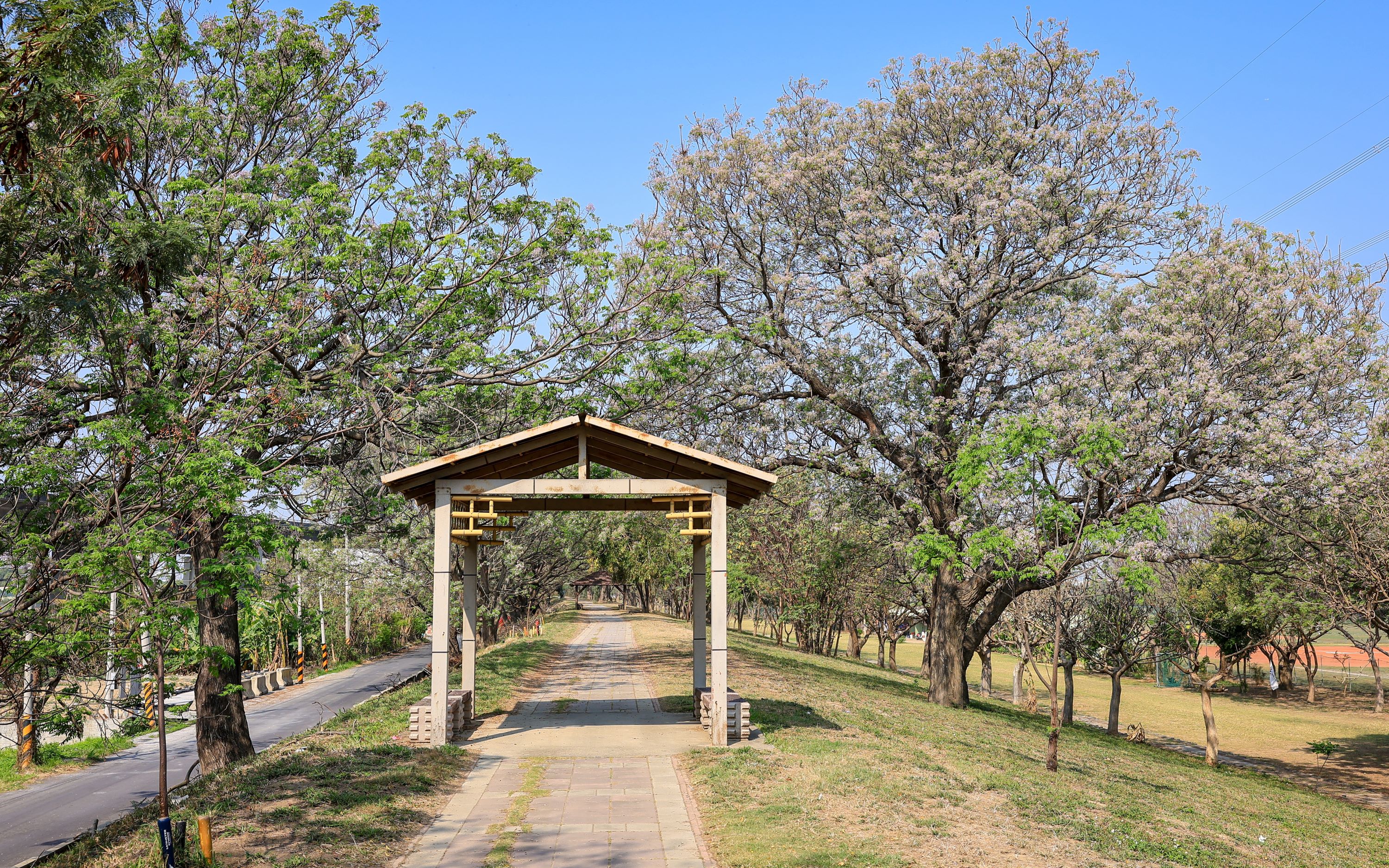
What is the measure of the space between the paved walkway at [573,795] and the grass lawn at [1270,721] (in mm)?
18943

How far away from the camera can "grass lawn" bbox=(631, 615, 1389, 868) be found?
25.1 ft

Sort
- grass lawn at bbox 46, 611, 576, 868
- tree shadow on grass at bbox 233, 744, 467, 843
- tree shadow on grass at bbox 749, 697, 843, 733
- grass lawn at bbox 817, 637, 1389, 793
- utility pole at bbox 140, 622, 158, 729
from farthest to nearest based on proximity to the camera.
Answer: grass lawn at bbox 817, 637, 1389, 793, tree shadow on grass at bbox 749, 697, 843, 733, tree shadow on grass at bbox 233, 744, 467, 843, grass lawn at bbox 46, 611, 576, 868, utility pole at bbox 140, 622, 158, 729

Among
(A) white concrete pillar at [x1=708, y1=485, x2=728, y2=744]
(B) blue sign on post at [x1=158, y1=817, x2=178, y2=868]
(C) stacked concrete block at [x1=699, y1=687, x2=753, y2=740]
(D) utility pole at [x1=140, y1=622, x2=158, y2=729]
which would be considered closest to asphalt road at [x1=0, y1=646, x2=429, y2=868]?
(D) utility pole at [x1=140, y1=622, x2=158, y2=729]

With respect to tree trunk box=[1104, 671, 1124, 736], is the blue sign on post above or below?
above

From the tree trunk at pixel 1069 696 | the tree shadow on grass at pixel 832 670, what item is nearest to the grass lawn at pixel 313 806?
the tree shadow on grass at pixel 832 670

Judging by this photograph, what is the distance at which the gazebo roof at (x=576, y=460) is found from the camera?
1164 centimetres

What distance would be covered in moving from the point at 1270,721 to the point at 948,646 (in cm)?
2139

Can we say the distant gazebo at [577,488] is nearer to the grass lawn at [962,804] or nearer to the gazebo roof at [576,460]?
the gazebo roof at [576,460]

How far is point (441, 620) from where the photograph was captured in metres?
11.7

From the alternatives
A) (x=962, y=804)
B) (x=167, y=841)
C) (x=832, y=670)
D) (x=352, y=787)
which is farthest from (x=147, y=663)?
(x=832, y=670)

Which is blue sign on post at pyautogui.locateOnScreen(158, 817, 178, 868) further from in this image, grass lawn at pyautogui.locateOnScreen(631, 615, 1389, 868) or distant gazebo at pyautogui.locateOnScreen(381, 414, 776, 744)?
distant gazebo at pyautogui.locateOnScreen(381, 414, 776, 744)

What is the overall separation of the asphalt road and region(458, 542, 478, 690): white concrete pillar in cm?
219

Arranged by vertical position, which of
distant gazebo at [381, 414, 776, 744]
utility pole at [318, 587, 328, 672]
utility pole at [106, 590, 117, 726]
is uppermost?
distant gazebo at [381, 414, 776, 744]

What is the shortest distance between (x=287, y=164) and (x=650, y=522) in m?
35.2
